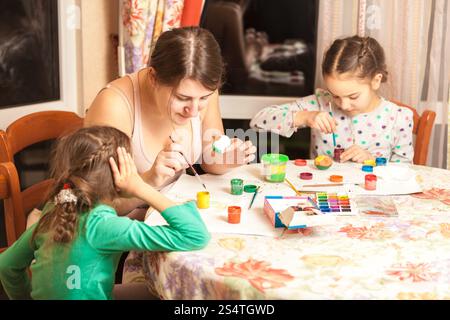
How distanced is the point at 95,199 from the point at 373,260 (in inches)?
26.1

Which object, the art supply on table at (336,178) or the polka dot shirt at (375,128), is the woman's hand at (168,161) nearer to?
the art supply on table at (336,178)

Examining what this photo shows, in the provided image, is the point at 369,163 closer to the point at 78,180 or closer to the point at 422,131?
the point at 422,131

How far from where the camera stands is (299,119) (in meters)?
2.29

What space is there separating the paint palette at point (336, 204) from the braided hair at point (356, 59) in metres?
0.68

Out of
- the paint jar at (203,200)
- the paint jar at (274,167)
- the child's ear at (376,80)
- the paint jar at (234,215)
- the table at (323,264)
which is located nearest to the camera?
the table at (323,264)

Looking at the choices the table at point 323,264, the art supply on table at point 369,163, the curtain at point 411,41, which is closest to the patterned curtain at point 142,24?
the curtain at point 411,41

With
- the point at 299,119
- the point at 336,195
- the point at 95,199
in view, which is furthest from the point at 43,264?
the point at 299,119

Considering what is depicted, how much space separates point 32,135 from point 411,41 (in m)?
1.60

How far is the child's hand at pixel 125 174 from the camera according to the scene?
58.2 inches

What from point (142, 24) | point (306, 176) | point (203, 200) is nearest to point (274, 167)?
point (306, 176)

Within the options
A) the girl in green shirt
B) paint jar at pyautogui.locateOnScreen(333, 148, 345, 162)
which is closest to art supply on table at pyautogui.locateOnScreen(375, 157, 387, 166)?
paint jar at pyautogui.locateOnScreen(333, 148, 345, 162)

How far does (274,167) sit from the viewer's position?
1910 mm

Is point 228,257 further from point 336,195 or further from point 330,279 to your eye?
point 336,195

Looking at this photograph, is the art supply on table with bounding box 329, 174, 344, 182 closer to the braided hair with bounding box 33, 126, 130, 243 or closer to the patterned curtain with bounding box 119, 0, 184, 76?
the braided hair with bounding box 33, 126, 130, 243
